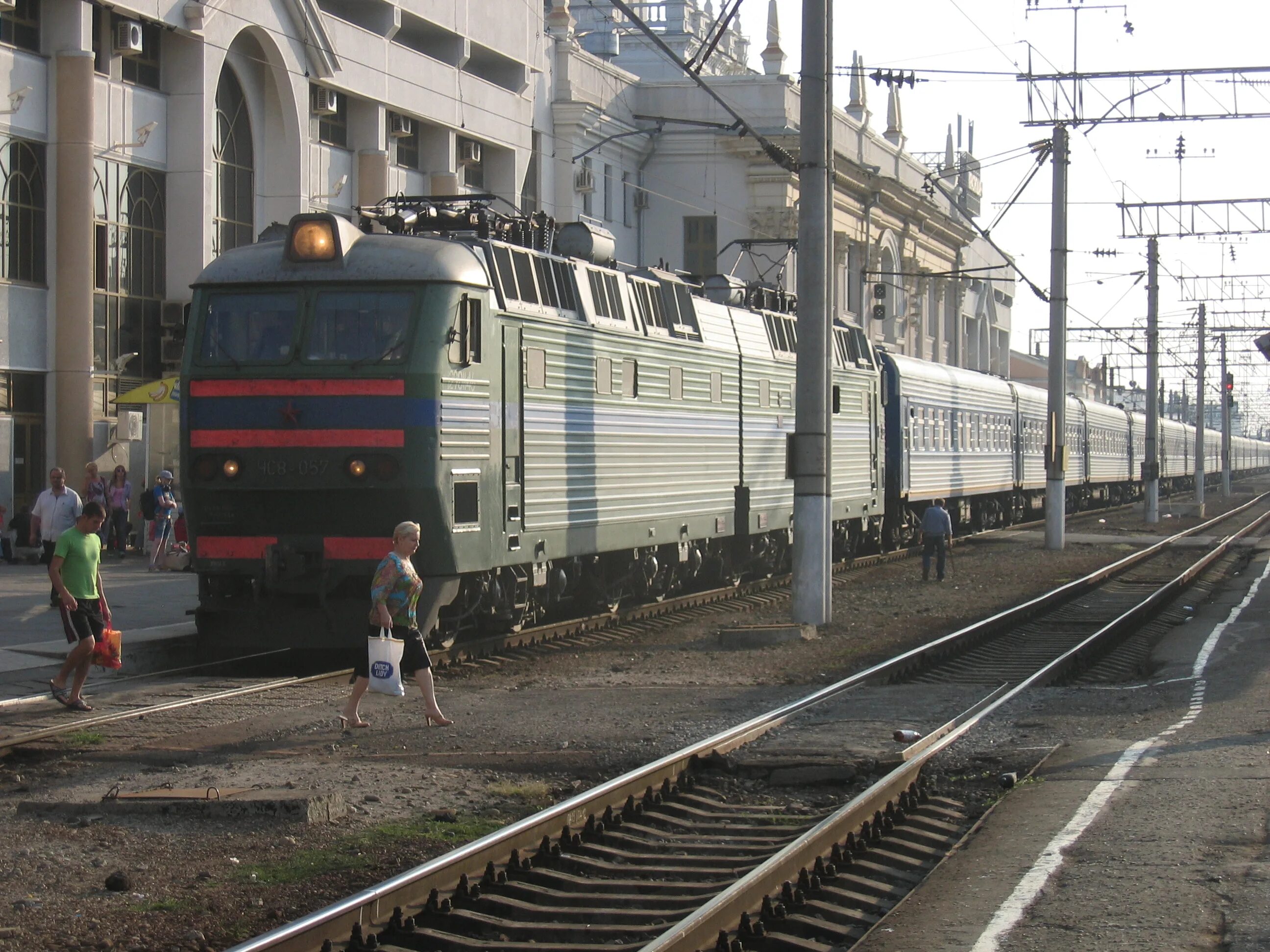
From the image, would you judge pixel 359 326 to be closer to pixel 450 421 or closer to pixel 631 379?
pixel 450 421

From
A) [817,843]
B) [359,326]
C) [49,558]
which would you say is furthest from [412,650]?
[49,558]

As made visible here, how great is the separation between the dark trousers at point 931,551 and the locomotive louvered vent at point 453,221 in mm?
10293

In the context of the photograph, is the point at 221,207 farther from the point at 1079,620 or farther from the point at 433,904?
the point at 433,904

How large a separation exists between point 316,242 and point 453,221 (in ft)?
6.24

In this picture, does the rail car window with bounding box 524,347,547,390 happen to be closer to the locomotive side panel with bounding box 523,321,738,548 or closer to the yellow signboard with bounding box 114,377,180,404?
the locomotive side panel with bounding box 523,321,738,548

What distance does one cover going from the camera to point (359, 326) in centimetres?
1370

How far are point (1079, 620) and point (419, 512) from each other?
29.8 feet

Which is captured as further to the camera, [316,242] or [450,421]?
[316,242]

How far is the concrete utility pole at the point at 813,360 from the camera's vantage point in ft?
58.3

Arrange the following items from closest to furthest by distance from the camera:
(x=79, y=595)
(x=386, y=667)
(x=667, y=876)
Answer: (x=667, y=876) < (x=386, y=667) < (x=79, y=595)

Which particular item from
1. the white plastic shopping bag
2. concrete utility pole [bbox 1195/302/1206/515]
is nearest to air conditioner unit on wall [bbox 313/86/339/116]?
the white plastic shopping bag

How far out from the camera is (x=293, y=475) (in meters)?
13.6

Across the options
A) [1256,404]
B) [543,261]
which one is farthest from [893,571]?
[1256,404]

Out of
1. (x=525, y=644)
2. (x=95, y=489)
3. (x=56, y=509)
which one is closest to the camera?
(x=525, y=644)
